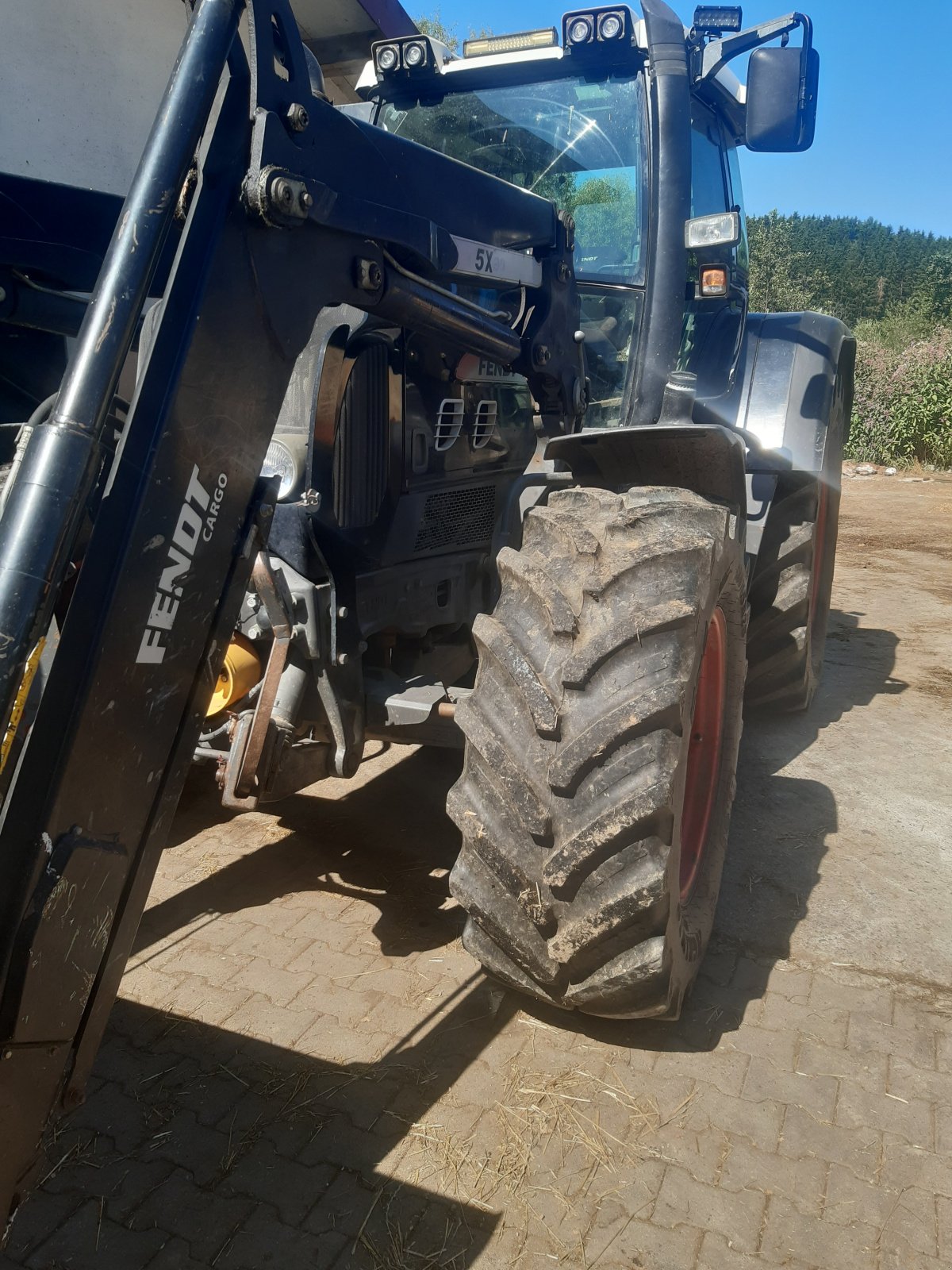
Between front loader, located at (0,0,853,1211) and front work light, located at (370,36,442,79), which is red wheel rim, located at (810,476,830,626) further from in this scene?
front work light, located at (370,36,442,79)

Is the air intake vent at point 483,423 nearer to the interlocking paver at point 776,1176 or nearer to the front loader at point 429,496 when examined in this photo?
the front loader at point 429,496

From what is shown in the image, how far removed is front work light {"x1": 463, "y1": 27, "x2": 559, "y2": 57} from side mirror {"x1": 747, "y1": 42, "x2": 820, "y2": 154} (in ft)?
2.33

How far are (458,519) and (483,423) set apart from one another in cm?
31

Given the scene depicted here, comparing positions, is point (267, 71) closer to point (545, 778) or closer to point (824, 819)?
point (545, 778)

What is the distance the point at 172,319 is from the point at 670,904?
151 cm

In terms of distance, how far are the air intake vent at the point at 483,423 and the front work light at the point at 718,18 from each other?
159 centimetres

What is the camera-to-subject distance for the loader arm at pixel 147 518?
1.42m

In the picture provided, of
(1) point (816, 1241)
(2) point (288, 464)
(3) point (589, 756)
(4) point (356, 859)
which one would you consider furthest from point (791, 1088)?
(2) point (288, 464)

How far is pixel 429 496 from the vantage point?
3.03 m

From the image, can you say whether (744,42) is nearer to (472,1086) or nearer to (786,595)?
(786,595)

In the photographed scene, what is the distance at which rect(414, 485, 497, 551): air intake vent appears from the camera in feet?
10.0

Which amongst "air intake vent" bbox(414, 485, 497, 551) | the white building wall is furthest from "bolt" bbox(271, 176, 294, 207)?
the white building wall

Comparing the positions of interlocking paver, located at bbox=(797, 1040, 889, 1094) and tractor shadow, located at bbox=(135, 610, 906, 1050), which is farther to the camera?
tractor shadow, located at bbox=(135, 610, 906, 1050)

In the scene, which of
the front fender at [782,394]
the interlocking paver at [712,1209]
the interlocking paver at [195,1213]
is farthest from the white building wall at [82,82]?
the interlocking paver at [712,1209]
